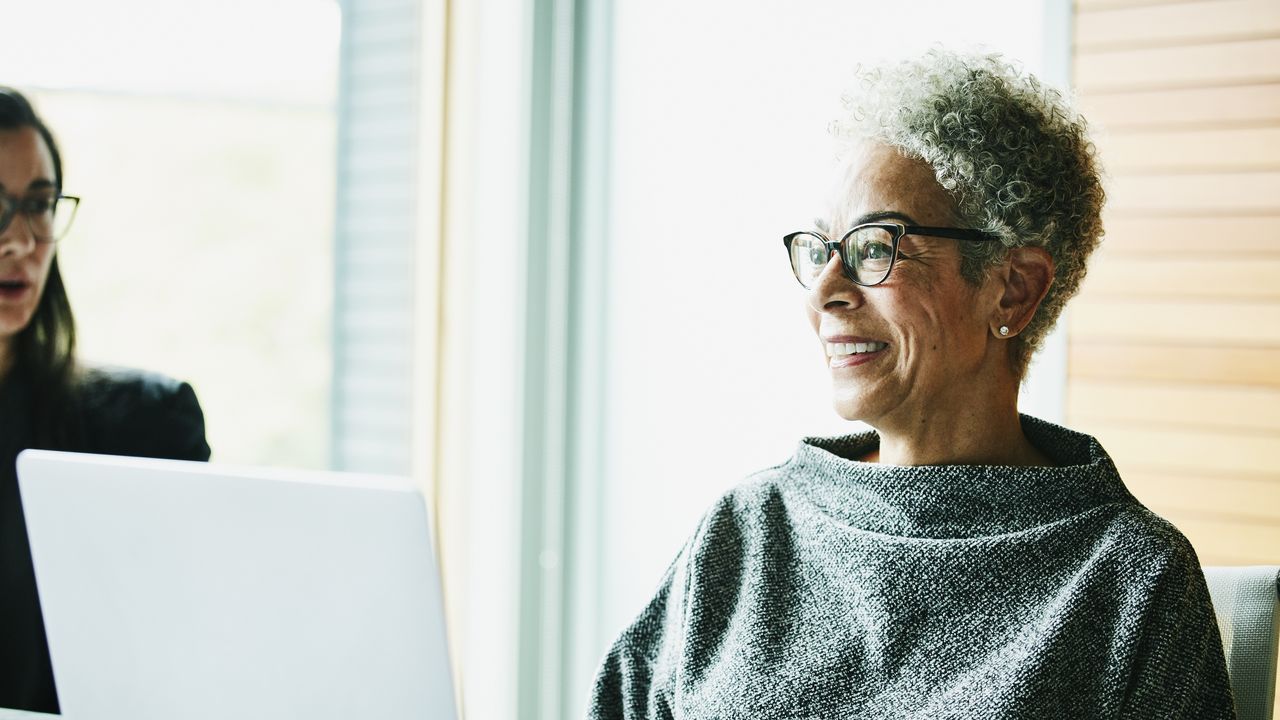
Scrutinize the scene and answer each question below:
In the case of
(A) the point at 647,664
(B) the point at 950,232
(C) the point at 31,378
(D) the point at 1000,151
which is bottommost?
(A) the point at 647,664

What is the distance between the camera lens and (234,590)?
1063 millimetres

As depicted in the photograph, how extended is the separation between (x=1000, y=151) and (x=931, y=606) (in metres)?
0.58

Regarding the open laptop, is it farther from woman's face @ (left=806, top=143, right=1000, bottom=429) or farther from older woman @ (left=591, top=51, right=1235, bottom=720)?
woman's face @ (left=806, top=143, right=1000, bottom=429)

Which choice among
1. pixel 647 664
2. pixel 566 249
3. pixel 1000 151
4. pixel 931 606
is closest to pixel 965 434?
pixel 931 606

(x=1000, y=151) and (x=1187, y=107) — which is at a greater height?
(x=1187, y=107)

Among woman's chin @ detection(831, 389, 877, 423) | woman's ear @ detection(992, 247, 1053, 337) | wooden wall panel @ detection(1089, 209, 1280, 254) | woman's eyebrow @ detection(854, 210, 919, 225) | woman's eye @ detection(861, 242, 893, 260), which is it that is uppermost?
wooden wall panel @ detection(1089, 209, 1280, 254)

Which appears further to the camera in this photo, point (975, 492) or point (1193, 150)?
point (1193, 150)

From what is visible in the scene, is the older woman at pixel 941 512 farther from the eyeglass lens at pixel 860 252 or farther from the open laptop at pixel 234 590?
the open laptop at pixel 234 590

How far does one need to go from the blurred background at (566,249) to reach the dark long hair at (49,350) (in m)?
0.04

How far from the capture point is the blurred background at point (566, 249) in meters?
1.95

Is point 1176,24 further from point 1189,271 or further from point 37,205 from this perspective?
point 37,205

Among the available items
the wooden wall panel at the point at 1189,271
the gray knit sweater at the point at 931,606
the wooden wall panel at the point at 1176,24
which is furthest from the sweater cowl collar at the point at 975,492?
the wooden wall panel at the point at 1176,24

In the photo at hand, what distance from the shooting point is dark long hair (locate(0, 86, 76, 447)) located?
151 centimetres

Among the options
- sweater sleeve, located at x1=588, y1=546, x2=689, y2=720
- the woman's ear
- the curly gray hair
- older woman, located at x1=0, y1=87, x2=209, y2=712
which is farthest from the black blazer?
the woman's ear
